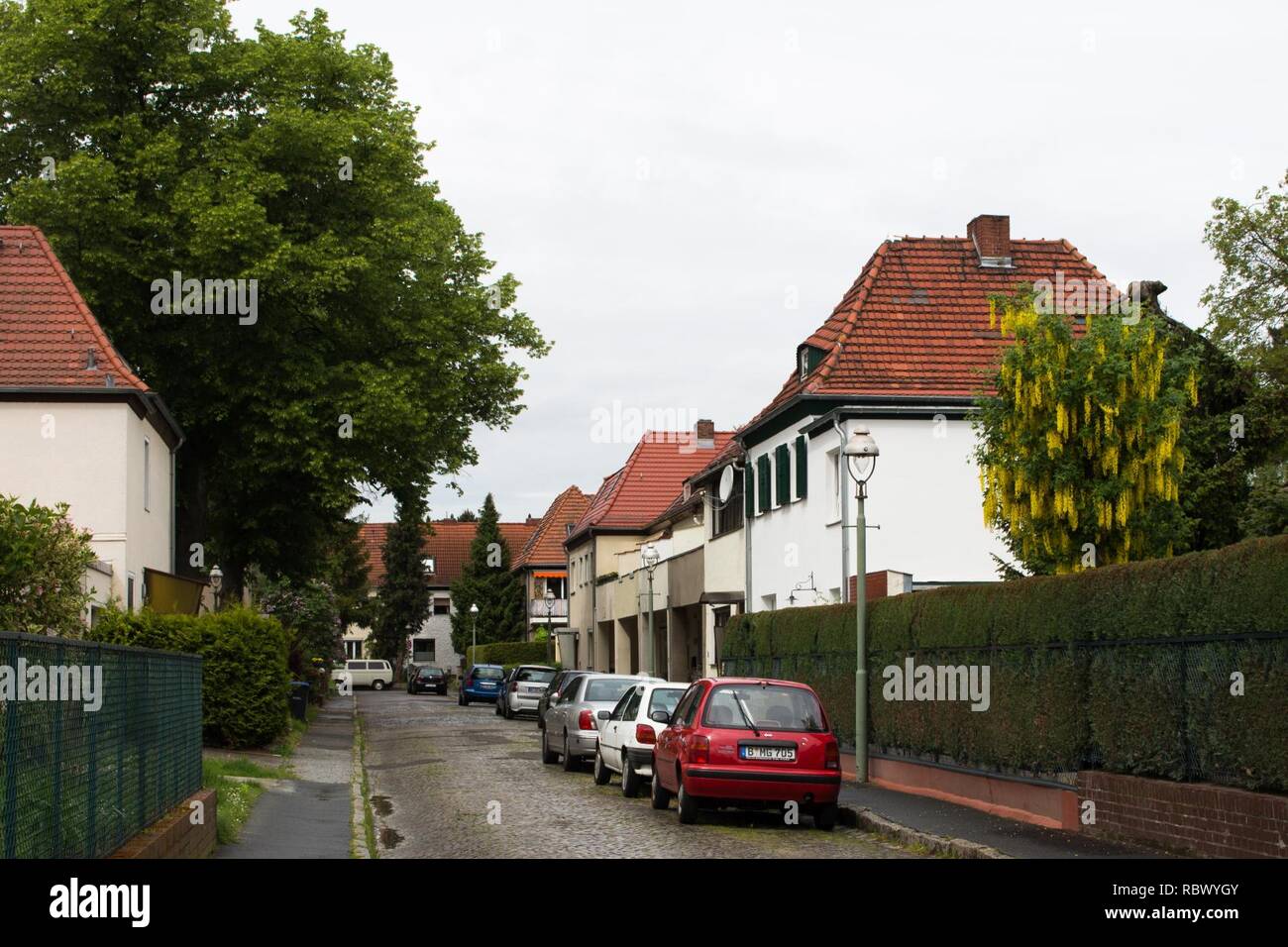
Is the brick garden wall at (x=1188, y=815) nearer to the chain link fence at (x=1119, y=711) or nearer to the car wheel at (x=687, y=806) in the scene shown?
the chain link fence at (x=1119, y=711)

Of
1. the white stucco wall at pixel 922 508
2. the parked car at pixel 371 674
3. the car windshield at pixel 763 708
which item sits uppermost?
the white stucco wall at pixel 922 508

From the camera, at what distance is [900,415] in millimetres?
30859

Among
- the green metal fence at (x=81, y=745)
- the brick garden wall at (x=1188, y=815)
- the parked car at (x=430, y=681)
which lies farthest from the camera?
the parked car at (x=430, y=681)

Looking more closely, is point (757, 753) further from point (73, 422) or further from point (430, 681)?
point (430, 681)

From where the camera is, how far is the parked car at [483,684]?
57.3m

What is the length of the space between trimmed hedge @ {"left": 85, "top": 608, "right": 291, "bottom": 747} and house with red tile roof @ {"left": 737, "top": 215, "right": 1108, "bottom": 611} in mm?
9770

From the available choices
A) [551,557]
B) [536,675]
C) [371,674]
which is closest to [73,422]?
[536,675]

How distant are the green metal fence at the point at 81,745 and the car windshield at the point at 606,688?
13.6 m

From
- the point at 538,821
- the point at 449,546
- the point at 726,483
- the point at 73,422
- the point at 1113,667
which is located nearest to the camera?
the point at 1113,667

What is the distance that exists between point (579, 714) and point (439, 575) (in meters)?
94.9

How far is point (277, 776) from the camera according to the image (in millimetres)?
22812

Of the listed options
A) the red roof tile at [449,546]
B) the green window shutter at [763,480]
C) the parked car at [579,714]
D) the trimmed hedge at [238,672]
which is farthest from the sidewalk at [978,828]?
the red roof tile at [449,546]
